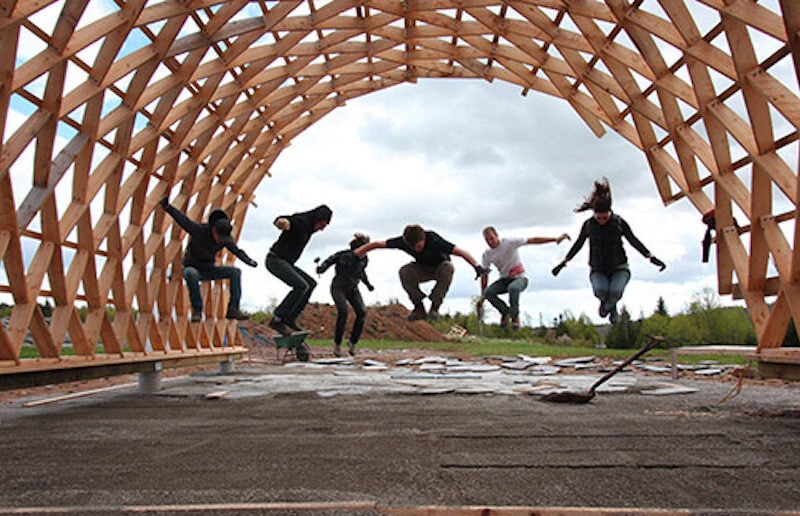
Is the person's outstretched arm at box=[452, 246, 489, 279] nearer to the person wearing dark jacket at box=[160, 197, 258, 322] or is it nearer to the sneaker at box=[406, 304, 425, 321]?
the sneaker at box=[406, 304, 425, 321]

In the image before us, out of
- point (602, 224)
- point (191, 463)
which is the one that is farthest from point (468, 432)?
point (602, 224)

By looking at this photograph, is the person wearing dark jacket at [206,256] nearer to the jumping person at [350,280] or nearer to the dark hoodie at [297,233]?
the dark hoodie at [297,233]

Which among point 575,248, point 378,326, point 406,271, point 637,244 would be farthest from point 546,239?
point 378,326

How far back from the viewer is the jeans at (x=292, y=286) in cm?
1002

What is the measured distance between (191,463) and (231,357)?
10023 mm

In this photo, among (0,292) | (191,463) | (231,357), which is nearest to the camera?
(191,463)

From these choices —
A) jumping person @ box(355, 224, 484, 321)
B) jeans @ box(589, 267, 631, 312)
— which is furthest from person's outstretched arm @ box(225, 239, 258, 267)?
jeans @ box(589, 267, 631, 312)

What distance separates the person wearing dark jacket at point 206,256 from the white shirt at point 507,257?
394 cm

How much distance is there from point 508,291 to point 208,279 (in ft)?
15.7

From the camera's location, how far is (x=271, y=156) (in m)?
15.6

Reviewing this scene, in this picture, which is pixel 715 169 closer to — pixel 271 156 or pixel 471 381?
pixel 471 381

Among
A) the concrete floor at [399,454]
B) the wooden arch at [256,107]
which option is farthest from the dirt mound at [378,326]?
the concrete floor at [399,454]

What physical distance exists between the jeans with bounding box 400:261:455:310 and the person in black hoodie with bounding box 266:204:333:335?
4.92 feet

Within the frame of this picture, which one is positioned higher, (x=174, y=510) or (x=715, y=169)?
(x=715, y=169)
